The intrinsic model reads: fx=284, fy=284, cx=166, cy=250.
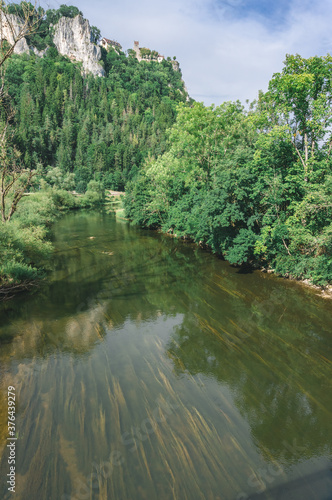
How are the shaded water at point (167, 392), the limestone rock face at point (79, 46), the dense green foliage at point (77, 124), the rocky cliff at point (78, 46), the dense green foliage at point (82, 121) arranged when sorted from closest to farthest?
the shaded water at point (167, 392)
the dense green foliage at point (77, 124)
the dense green foliage at point (82, 121)
the rocky cliff at point (78, 46)
the limestone rock face at point (79, 46)

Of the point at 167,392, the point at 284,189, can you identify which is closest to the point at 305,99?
the point at 284,189

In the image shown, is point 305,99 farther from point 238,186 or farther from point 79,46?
point 79,46

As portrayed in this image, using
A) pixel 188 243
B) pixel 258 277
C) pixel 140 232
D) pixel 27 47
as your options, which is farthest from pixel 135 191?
pixel 27 47

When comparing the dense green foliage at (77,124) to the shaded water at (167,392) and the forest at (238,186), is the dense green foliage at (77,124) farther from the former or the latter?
the shaded water at (167,392)

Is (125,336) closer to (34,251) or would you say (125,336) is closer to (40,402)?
(40,402)

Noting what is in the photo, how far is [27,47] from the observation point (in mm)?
159750

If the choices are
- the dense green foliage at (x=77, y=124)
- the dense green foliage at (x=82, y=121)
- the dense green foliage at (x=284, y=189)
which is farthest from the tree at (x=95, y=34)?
the dense green foliage at (x=284, y=189)

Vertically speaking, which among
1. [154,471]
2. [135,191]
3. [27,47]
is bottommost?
[154,471]

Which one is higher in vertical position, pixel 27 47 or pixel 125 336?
pixel 27 47

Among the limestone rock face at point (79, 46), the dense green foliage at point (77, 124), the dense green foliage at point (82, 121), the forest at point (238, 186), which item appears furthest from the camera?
the limestone rock face at point (79, 46)

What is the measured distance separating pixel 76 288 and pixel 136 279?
414cm

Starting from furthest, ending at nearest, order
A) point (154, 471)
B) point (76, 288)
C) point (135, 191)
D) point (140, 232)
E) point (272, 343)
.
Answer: point (135, 191)
point (140, 232)
point (76, 288)
point (272, 343)
point (154, 471)

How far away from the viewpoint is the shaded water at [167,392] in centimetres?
646

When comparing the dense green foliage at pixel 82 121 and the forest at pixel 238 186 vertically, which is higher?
the dense green foliage at pixel 82 121
